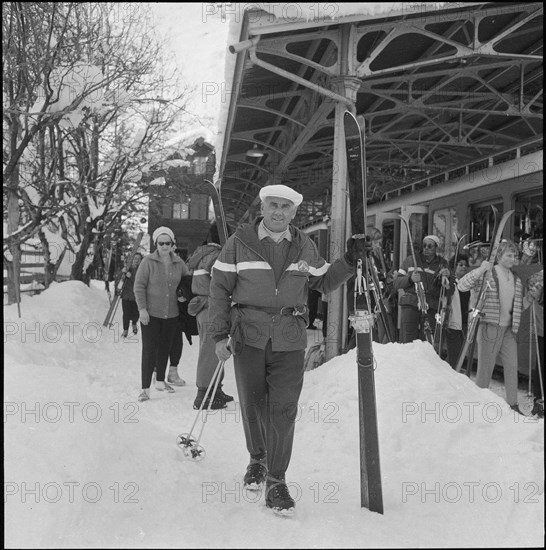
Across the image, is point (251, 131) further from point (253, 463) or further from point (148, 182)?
point (253, 463)

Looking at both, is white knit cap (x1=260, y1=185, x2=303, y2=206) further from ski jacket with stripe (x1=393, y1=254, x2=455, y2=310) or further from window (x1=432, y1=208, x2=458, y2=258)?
window (x1=432, y1=208, x2=458, y2=258)

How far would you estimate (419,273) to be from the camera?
699 centimetres

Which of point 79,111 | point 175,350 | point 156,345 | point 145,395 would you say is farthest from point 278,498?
point 79,111

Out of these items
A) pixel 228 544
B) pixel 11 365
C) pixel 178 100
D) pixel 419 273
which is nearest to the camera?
pixel 228 544

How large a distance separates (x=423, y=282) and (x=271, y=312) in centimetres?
406

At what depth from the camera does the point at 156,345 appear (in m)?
6.43

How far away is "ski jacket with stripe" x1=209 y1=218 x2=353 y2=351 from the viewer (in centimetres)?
338

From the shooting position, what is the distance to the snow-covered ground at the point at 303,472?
9.80ft

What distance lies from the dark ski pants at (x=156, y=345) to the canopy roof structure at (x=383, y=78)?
269cm

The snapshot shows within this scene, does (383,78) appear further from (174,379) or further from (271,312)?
(271,312)

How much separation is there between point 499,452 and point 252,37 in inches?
182

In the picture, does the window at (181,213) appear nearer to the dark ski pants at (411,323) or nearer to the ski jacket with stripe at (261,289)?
the dark ski pants at (411,323)

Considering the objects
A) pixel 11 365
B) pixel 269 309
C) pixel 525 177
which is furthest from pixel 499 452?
pixel 525 177

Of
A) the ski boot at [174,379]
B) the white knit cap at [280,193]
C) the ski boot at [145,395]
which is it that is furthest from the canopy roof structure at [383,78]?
the ski boot at [145,395]
